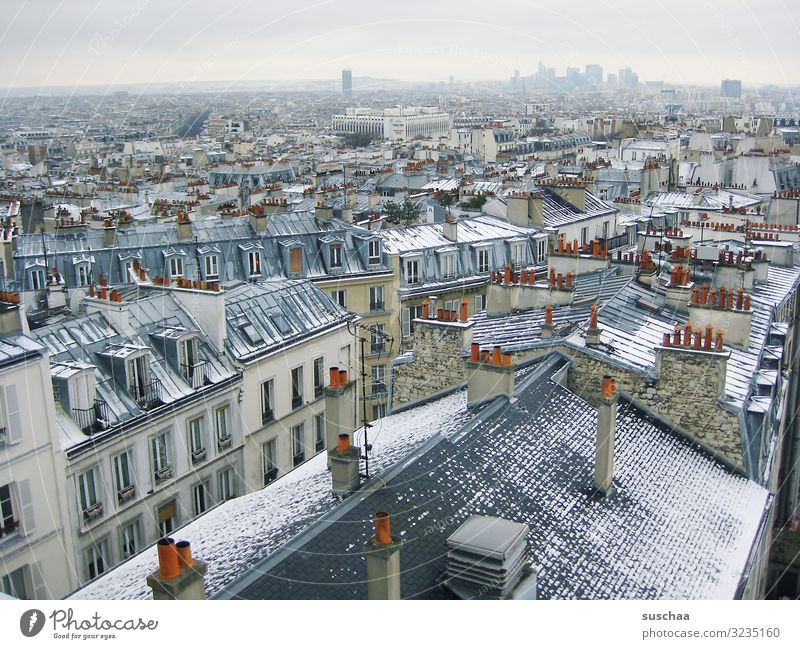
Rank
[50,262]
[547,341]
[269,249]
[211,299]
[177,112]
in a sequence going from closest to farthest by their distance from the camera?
[547,341], [211,299], [50,262], [269,249], [177,112]

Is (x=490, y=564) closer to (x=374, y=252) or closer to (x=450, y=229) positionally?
(x=374, y=252)

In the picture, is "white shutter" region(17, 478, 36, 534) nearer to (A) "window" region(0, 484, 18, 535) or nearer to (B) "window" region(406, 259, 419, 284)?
(A) "window" region(0, 484, 18, 535)

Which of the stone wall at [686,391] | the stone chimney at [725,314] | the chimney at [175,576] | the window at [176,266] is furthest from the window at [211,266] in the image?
the chimney at [175,576]

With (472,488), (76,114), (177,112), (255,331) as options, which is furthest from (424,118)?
(472,488)

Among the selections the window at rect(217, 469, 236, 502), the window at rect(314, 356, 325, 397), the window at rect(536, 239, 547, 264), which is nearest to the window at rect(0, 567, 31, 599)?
the window at rect(217, 469, 236, 502)

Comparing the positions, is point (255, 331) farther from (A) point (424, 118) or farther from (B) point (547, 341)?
(A) point (424, 118)

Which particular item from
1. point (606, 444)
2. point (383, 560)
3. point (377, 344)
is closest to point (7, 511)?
point (383, 560)
